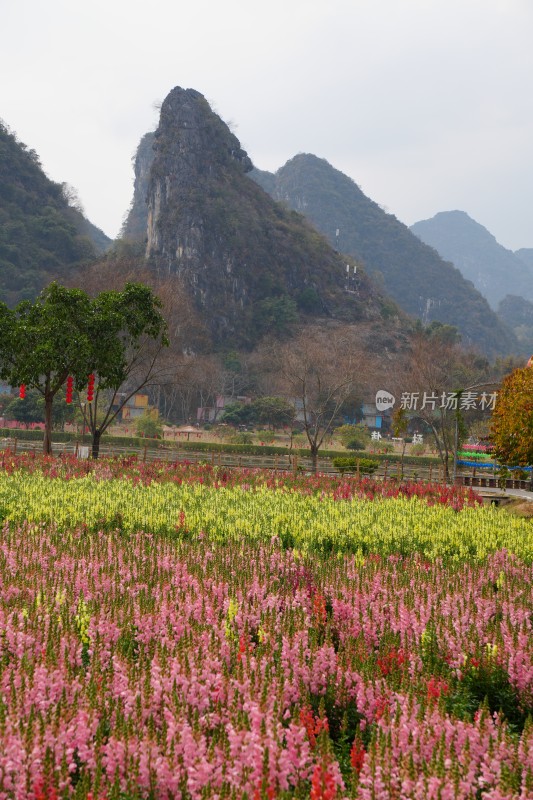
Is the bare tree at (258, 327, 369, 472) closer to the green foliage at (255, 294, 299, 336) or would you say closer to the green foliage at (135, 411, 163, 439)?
the green foliage at (135, 411, 163, 439)

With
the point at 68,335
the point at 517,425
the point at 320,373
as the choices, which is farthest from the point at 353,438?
the point at 517,425

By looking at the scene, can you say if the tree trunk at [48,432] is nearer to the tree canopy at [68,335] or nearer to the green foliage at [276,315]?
the tree canopy at [68,335]

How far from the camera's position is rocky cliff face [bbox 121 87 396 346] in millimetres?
124312

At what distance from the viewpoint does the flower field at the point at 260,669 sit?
3.34 meters

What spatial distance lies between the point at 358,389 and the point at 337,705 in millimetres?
70297

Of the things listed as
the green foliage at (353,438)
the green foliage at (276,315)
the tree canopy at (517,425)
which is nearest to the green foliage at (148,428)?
the green foliage at (353,438)

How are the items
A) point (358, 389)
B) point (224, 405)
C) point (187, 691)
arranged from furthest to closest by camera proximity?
point (224, 405)
point (358, 389)
point (187, 691)

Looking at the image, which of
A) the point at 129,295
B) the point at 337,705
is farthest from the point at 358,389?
the point at 337,705

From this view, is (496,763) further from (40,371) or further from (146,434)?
(146,434)

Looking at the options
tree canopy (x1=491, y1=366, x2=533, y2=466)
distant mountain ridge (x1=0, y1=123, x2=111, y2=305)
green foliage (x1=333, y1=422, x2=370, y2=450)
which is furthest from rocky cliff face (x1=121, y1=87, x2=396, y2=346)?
tree canopy (x1=491, y1=366, x2=533, y2=466)

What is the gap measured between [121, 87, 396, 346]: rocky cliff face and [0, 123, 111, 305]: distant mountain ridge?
14.8m

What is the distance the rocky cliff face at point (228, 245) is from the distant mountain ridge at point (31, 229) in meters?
14.8

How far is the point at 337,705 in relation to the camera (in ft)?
15.7

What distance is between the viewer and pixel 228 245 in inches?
5108
